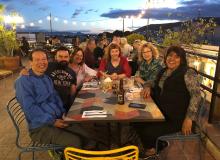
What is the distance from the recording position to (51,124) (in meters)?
2.42

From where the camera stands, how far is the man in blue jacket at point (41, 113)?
234 centimetres

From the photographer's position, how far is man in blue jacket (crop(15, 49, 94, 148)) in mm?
2342

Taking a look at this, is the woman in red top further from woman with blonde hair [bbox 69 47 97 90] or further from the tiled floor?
the tiled floor

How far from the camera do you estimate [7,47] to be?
9.23 m

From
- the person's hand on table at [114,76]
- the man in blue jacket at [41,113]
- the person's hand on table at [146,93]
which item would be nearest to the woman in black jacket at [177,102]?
the person's hand on table at [146,93]

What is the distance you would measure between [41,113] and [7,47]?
765 cm

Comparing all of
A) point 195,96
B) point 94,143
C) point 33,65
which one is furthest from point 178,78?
point 33,65

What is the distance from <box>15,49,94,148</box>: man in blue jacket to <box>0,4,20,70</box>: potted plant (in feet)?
23.2

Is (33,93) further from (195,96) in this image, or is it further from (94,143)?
(195,96)

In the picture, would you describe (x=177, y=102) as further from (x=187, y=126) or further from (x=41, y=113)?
(x=41, y=113)

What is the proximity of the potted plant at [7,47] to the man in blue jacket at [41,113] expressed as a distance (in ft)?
23.2

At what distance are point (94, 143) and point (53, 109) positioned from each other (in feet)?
1.84

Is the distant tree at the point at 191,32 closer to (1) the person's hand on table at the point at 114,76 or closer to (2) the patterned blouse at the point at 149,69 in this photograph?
(2) the patterned blouse at the point at 149,69

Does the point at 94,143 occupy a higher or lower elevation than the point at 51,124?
lower
